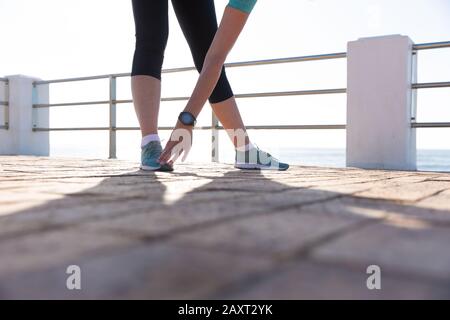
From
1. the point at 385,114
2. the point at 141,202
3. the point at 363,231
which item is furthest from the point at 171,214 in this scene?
the point at 385,114

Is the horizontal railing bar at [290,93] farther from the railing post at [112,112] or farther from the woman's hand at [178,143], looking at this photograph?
the woman's hand at [178,143]

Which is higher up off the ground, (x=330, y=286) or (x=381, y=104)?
(x=381, y=104)

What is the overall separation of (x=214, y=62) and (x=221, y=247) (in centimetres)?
117

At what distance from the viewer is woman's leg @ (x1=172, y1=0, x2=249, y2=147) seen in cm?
177

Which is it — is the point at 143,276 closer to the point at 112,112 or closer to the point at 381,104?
the point at 381,104

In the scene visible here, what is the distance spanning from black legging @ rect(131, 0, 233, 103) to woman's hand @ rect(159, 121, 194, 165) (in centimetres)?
32

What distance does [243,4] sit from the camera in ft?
4.86

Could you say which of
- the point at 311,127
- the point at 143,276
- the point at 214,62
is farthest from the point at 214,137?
the point at 143,276

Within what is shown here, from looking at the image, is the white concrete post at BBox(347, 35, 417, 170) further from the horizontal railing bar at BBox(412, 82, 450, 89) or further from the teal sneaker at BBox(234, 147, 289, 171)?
the teal sneaker at BBox(234, 147, 289, 171)

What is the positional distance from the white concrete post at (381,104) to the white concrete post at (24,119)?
11.9 ft

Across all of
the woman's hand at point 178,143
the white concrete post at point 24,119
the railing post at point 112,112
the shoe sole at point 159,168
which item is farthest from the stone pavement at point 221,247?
the white concrete post at point 24,119

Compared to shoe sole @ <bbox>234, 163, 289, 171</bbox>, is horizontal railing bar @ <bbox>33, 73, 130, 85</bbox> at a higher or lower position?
higher

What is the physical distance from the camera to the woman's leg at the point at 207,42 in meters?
1.77

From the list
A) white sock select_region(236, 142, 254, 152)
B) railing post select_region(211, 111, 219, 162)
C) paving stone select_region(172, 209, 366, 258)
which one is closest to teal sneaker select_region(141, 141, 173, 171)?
white sock select_region(236, 142, 254, 152)
